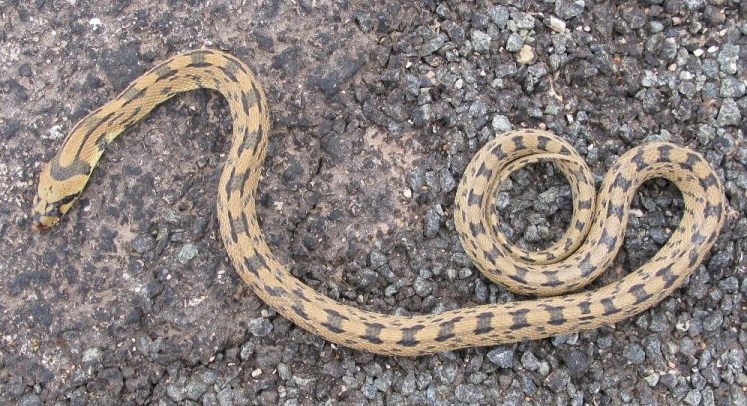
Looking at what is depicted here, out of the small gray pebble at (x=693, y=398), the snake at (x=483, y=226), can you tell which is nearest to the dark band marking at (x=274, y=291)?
the snake at (x=483, y=226)

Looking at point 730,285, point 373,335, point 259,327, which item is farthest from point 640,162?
point 259,327

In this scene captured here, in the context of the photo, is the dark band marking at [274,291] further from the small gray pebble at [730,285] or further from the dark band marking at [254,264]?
the small gray pebble at [730,285]

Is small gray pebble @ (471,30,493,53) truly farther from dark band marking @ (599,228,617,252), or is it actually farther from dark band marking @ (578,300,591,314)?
dark band marking @ (578,300,591,314)

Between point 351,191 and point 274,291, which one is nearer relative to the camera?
point 274,291

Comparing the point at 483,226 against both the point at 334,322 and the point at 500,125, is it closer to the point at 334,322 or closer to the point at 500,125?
the point at 500,125

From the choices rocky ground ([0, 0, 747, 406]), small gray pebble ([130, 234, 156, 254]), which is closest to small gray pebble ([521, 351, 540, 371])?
rocky ground ([0, 0, 747, 406])
